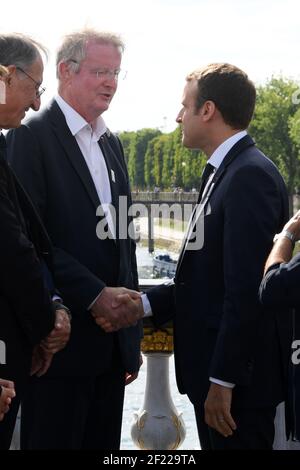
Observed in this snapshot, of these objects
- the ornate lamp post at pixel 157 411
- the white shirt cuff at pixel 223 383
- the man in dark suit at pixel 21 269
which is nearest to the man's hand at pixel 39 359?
the man in dark suit at pixel 21 269

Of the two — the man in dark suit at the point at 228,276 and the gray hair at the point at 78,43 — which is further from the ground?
the gray hair at the point at 78,43

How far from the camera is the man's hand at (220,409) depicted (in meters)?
3.32

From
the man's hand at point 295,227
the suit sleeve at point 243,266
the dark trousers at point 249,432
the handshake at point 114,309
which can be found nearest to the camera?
the man's hand at point 295,227

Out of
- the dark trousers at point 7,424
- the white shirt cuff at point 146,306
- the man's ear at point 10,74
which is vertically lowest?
the dark trousers at point 7,424

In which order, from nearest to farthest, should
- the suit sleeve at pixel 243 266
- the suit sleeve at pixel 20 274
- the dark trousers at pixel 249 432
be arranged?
the suit sleeve at pixel 20 274
the suit sleeve at pixel 243 266
the dark trousers at pixel 249 432

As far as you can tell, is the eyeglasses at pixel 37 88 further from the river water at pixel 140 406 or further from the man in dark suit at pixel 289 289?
the river water at pixel 140 406

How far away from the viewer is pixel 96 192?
3.79 m

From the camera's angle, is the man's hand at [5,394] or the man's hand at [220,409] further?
the man's hand at [220,409]

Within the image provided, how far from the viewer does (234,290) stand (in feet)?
10.8

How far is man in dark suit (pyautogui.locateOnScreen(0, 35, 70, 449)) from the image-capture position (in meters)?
2.84

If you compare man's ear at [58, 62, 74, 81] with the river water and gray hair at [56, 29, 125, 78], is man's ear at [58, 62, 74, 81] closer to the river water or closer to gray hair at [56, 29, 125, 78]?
gray hair at [56, 29, 125, 78]

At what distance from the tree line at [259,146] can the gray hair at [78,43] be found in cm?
4345

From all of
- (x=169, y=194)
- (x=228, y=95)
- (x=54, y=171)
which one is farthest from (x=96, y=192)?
(x=169, y=194)

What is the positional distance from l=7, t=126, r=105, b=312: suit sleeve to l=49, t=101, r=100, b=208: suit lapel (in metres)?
0.14
